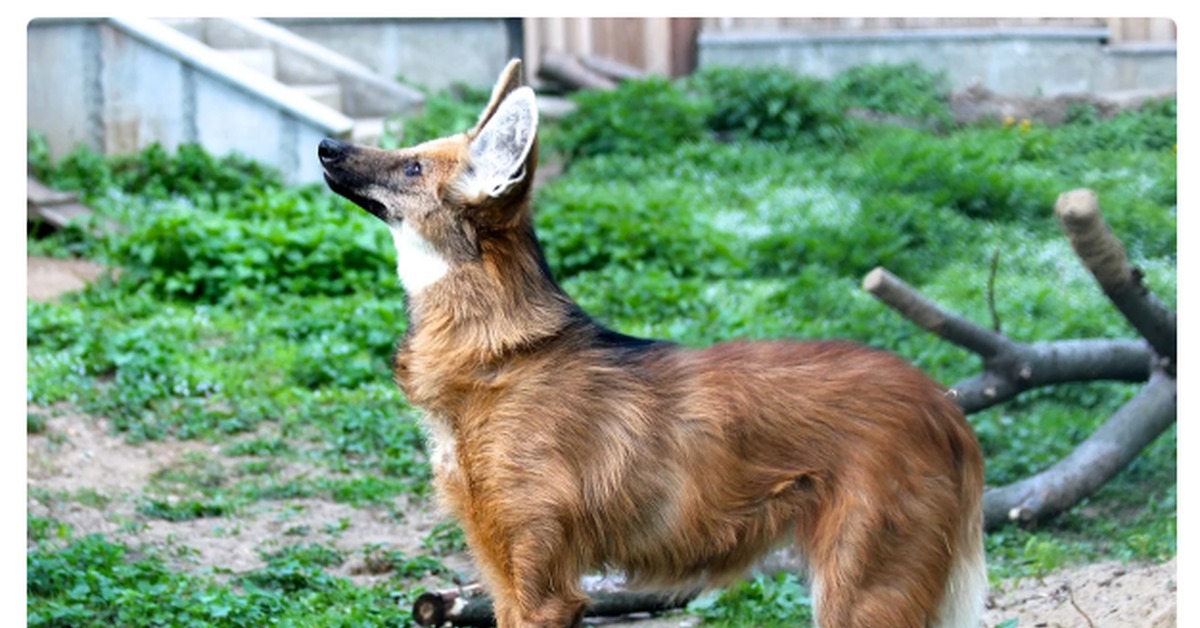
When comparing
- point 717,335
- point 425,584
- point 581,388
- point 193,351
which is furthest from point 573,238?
point 581,388

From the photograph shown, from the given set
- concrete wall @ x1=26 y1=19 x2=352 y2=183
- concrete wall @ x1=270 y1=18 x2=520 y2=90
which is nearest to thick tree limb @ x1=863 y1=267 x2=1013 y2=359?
concrete wall @ x1=26 y1=19 x2=352 y2=183

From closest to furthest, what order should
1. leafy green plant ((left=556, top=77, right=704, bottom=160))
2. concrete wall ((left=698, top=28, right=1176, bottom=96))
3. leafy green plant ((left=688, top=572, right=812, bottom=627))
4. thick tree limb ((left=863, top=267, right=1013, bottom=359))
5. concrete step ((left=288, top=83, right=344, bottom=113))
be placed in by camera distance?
leafy green plant ((left=688, top=572, right=812, bottom=627)) < thick tree limb ((left=863, top=267, right=1013, bottom=359)) < concrete wall ((left=698, top=28, right=1176, bottom=96)) < leafy green plant ((left=556, top=77, right=704, bottom=160)) < concrete step ((left=288, top=83, right=344, bottom=113))

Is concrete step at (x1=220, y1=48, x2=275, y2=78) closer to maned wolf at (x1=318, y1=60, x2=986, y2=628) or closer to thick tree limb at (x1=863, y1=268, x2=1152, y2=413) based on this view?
thick tree limb at (x1=863, y1=268, x2=1152, y2=413)

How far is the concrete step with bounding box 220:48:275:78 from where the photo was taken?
31.9 ft

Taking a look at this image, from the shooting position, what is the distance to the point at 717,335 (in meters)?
6.59

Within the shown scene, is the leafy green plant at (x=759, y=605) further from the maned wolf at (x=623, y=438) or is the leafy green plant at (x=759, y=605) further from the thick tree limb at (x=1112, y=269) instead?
the thick tree limb at (x=1112, y=269)

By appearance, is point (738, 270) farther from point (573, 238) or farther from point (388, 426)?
point (388, 426)

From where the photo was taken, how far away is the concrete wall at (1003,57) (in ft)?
28.7

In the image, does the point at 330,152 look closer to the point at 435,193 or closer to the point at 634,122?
the point at 435,193

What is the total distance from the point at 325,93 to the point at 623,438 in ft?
23.7

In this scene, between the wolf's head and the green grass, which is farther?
the green grass

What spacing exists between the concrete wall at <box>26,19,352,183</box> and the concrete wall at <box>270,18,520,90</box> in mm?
1042

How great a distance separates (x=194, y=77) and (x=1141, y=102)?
5.64 metres

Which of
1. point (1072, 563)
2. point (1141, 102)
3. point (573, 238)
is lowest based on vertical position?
point (1072, 563)
